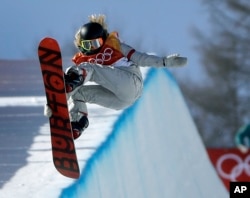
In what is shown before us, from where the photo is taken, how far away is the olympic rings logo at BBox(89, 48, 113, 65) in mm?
7344

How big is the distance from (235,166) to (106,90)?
25.0ft

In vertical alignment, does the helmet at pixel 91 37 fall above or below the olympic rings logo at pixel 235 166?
above

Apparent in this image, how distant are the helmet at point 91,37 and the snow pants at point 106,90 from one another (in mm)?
109

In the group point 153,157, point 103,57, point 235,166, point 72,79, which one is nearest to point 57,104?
point 72,79

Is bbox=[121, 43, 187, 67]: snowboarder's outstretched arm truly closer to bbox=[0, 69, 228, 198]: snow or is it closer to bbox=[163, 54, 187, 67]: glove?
bbox=[163, 54, 187, 67]: glove

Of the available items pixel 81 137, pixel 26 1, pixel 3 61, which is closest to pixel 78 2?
pixel 26 1

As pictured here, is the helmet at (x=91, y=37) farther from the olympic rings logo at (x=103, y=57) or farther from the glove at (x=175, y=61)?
the glove at (x=175, y=61)

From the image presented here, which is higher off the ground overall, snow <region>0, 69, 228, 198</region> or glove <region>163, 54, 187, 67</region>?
glove <region>163, 54, 187, 67</region>

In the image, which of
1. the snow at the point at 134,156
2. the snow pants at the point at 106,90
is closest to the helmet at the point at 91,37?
the snow pants at the point at 106,90

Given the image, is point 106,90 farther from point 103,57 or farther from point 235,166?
point 235,166

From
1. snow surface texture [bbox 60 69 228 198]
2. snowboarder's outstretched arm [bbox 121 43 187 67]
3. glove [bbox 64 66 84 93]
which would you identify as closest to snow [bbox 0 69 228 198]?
snow surface texture [bbox 60 69 228 198]

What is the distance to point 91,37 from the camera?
717cm

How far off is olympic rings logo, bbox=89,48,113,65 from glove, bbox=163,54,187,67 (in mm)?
338

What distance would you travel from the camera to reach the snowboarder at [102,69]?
717cm
